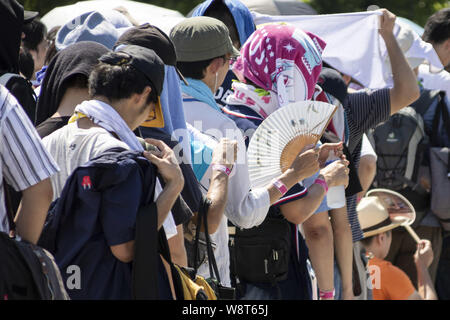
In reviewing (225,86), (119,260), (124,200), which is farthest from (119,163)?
(225,86)

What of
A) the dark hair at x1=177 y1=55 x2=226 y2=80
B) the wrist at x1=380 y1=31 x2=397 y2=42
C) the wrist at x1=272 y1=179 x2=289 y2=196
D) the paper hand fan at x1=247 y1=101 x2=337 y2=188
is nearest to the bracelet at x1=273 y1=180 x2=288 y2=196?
the wrist at x1=272 y1=179 x2=289 y2=196

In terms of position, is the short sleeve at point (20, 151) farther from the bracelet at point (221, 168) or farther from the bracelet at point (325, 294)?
the bracelet at point (325, 294)

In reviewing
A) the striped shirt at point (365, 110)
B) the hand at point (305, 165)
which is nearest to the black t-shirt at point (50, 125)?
the hand at point (305, 165)

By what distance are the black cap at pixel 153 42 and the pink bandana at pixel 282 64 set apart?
0.63 m

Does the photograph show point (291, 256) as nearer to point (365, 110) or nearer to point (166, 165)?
point (365, 110)

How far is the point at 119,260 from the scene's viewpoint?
297 centimetres

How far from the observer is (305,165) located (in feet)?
13.3

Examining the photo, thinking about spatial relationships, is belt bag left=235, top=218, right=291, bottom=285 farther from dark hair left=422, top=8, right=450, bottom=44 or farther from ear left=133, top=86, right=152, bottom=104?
dark hair left=422, top=8, right=450, bottom=44

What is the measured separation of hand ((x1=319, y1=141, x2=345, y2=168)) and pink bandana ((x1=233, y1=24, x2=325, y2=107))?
269mm

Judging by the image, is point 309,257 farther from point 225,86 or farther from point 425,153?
point 425,153

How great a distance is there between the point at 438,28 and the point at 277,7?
1715 mm

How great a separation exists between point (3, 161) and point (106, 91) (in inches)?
18.5

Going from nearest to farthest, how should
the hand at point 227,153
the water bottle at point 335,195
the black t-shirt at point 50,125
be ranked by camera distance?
the black t-shirt at point 50,125
the hand at point 227,153
the water bottle at point 335,195

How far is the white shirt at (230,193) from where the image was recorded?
3805 mm
